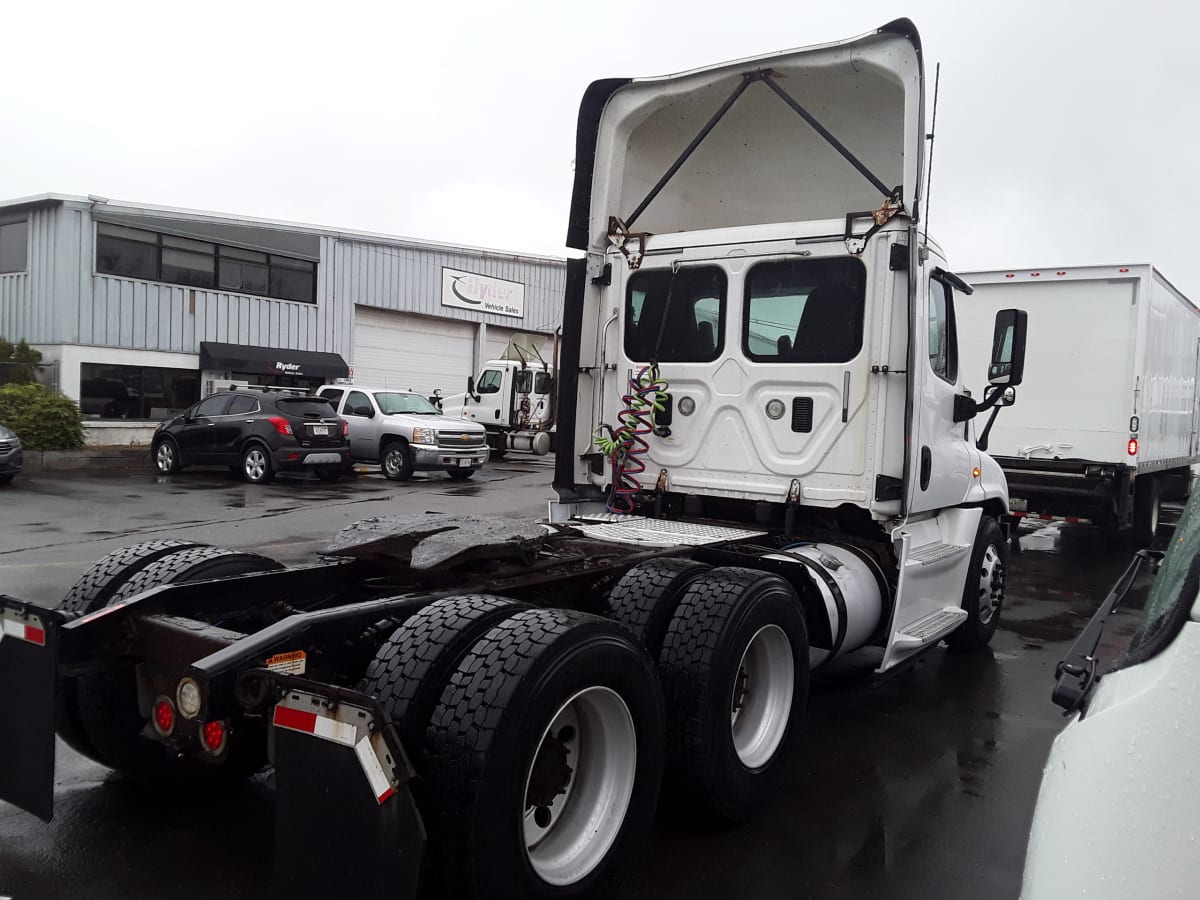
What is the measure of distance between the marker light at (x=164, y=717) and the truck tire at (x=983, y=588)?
4.94 m

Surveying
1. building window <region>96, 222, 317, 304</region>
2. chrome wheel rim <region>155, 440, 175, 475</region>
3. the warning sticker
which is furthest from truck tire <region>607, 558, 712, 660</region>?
building window <region>96, 222, 317, 304</region>

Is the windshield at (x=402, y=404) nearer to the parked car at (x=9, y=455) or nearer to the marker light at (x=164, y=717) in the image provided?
the parked car at (x=9, y=455)

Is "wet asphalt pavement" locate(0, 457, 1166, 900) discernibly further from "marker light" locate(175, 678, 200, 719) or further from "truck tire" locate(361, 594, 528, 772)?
"truck tire" locate(361, 594, 528, 772)

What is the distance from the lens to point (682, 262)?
564 centimetres

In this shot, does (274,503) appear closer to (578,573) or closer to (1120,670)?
(578,573)

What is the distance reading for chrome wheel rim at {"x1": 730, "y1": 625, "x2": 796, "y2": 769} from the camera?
12.9ft

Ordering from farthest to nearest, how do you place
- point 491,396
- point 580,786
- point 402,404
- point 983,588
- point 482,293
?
point 482,293, point 491,396, point 402,404, point 983,588, point 580,786

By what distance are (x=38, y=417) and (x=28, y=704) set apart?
1825 cm

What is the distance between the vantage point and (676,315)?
5.70 meters

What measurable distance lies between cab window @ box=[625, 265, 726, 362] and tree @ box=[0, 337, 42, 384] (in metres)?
18.9

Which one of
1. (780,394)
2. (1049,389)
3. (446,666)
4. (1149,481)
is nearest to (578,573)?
(446,666)

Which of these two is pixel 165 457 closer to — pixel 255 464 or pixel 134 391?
pixel 255 464

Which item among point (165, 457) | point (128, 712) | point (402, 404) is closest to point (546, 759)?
point (128, 712)

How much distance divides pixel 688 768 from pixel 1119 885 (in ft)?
7.32
